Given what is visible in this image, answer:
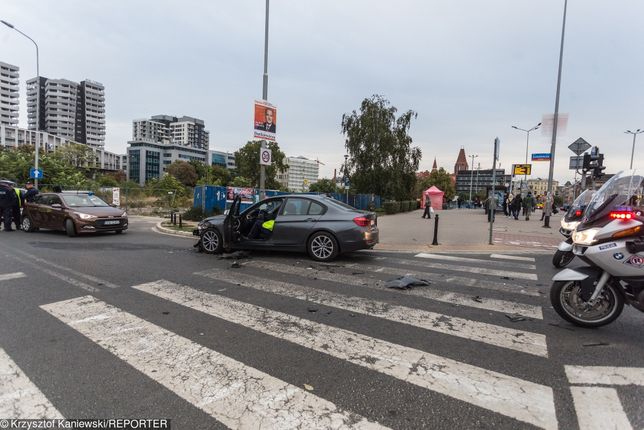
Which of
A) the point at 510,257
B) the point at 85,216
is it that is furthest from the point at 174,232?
the point at 510,257

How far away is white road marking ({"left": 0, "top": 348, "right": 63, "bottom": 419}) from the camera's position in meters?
2.48

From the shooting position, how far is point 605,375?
3.12m

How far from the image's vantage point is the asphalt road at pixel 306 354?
2553 mm

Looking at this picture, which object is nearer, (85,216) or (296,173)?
(85,216)

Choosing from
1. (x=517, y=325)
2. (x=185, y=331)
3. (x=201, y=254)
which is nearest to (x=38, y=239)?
(x=201, y=254)

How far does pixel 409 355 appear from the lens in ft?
11.3

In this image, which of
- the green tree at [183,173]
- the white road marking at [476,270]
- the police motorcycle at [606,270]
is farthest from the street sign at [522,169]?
the green tree at [183,173]

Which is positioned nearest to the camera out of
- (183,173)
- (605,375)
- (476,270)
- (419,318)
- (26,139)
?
(605,375)

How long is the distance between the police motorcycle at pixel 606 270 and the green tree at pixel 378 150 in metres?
31.3

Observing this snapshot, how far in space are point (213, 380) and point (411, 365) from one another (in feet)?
5.56

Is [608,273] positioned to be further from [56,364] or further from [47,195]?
[47,195]

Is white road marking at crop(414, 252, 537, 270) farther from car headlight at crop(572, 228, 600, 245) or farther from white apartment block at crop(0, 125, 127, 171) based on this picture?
white apartment block at crop(0, 125, 127, 171)

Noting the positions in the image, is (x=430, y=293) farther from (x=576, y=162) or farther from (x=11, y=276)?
(x=576, y=162)

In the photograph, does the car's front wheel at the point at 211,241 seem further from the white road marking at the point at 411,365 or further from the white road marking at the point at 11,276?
the white road marking at the point at 411,365
